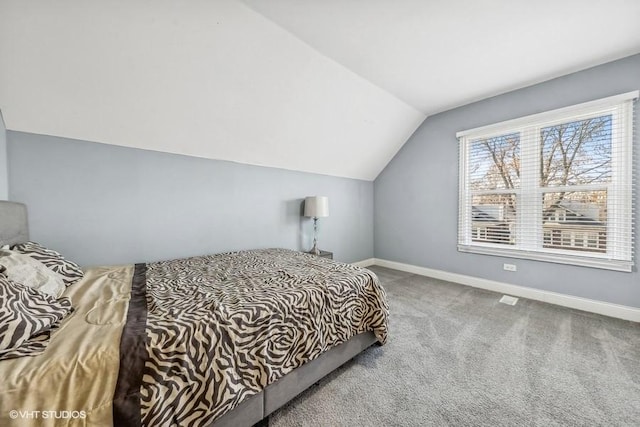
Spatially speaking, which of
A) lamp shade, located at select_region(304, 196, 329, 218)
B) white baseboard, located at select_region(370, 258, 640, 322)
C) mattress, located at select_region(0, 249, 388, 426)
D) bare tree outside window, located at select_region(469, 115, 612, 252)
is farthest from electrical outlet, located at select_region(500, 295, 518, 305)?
lamp shade, located at select_region(304, 196, 329, 218)

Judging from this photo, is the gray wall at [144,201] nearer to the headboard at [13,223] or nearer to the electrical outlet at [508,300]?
the headboard at [13,223]

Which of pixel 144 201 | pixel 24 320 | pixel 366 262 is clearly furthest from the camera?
pixel 366 262

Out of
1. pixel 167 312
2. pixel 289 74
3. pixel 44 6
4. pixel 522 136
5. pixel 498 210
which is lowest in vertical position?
pixel 167 312

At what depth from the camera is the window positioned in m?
2.45

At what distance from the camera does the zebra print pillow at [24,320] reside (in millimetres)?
Answer: 839

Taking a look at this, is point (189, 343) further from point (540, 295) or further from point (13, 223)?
point (540, 295)

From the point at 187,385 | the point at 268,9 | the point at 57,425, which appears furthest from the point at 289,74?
the point at 57,425

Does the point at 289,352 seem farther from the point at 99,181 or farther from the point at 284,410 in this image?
the point at 99,181

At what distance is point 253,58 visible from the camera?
2.13m

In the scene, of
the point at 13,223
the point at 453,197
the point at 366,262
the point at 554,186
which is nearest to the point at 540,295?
the point at 554,186

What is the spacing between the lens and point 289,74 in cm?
238

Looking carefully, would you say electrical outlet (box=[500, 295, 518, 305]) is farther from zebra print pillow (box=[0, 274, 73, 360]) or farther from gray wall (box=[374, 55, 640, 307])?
zebra print pillow (box=[0, 274, 73, 360])

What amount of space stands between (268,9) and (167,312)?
2.10 meters

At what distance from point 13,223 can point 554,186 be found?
491 centimetres
